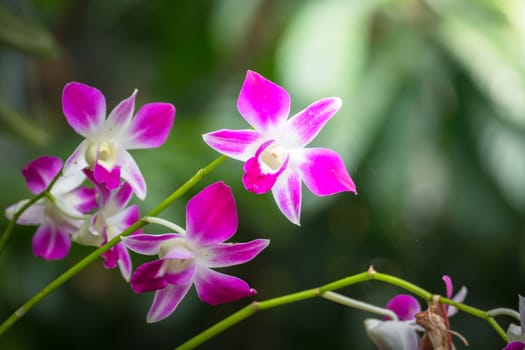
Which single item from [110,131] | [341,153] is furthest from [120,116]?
[341,153]

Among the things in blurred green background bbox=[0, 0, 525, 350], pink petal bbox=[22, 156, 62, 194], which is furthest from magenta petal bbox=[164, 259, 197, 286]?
blurred green background bbox=[0, 0, 525, 350]

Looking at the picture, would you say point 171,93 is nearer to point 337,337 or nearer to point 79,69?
point 79,69

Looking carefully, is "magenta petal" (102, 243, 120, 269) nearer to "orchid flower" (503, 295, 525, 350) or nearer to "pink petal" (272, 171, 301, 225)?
"pink petal" (272, 171, 301, 225)

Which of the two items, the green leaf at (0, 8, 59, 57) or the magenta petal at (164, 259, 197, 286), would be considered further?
the green leaf at (0, 8, 59, 57)

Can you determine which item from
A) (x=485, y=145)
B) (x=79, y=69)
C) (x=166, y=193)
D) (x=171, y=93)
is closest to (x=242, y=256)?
(x=166, y=193)

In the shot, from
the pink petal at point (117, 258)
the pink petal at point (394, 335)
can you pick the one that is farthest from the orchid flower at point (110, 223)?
the pink petal at point (394, 335)

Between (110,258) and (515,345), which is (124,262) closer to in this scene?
(110,258)
